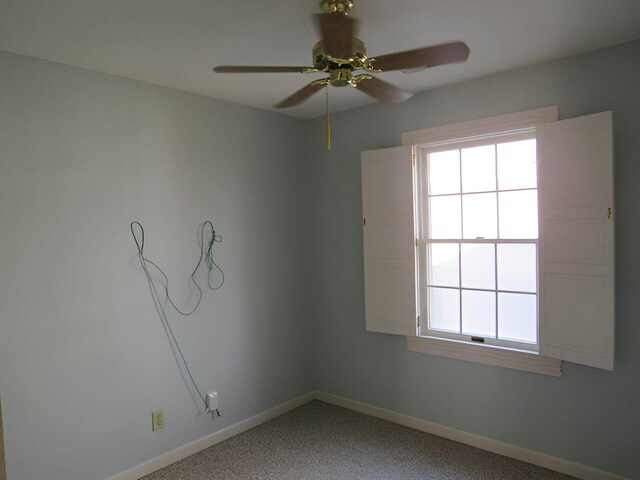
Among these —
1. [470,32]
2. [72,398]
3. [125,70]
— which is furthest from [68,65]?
[470,32]

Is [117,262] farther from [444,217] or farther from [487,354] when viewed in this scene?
[487,354]

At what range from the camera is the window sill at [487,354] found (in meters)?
2.71

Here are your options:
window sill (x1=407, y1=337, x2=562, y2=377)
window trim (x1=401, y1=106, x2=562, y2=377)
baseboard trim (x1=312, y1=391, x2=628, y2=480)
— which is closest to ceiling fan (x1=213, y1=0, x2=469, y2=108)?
window trim (x1=401, y1=106, x2=562, y2=377)

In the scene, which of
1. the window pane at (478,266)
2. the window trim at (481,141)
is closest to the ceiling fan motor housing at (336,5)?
the window trim at (481,141)

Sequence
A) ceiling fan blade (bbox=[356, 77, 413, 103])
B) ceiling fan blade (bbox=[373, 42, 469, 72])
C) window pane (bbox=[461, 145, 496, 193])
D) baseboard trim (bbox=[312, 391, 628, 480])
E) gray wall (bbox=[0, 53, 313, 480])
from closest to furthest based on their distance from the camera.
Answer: ceiling fan blade (bbox=[373, 42, 469, 72]) < ceiling fan blade (bbox=[356, 77, 413, 103]) < gray wall (bbox=[0, 53, 313, 480]) < baseboard trim (bbox=[312, 391, 628, 480]) < window pane (bbox=[461, 145, 496, 193])

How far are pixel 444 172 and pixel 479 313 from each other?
3.37ft

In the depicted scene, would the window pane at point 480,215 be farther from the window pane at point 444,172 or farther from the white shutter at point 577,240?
the white shutter at point 577,240

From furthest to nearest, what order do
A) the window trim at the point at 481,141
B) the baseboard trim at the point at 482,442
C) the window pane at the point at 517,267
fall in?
the window pane at the point at 517,267, the window trim at the point at 481,141, the baseboard trim at the point at 482,442

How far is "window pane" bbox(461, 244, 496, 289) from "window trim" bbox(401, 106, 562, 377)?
0.34 metres

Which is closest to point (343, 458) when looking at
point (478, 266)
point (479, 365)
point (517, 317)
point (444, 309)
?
point (479, 365)

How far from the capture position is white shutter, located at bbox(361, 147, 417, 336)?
10.5 feet

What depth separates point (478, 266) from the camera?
3.04 m

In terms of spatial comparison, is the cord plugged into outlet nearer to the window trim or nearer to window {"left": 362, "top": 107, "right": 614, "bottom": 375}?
window {"left": 362, "top": 107, "right": 614, "bottom": 375}

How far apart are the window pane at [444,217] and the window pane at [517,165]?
1.14ft
